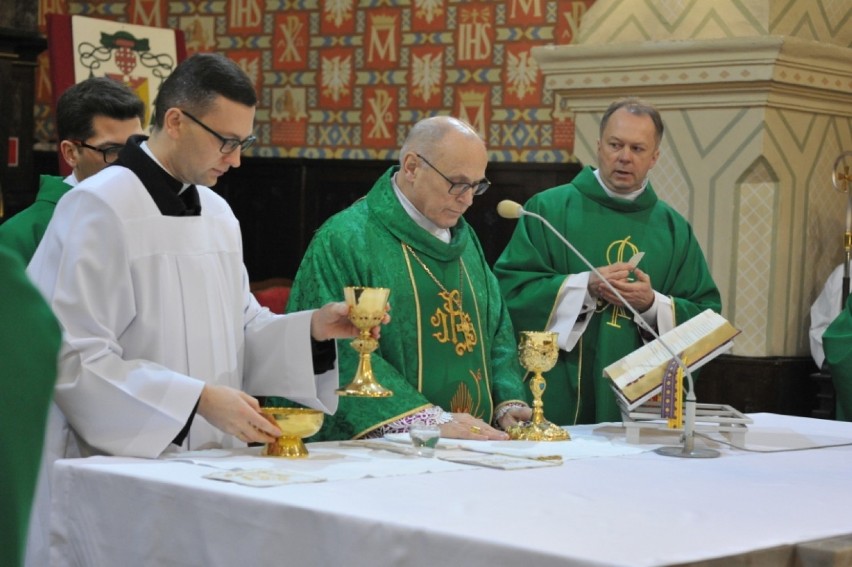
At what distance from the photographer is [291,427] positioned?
342 cm

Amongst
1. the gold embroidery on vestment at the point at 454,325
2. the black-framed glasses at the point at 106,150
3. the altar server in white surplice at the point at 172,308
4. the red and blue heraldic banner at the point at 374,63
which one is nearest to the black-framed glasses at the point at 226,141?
the altar server in white surplice at the point at 172,308

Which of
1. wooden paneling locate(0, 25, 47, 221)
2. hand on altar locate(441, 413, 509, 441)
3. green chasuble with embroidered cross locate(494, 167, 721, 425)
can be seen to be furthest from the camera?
wooden paneling locate(0, 25, 47, 221)

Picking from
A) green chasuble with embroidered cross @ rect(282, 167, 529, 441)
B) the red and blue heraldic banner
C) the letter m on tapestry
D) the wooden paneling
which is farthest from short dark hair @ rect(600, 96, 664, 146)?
the wooden paneling

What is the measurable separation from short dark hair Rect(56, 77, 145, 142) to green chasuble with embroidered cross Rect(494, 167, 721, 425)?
1624 millimetres

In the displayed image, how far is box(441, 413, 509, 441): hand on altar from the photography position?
3963 mm

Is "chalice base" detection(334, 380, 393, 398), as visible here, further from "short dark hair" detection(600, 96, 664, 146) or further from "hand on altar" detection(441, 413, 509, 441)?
"short dark hair" detection(600, 96, 664, 146)

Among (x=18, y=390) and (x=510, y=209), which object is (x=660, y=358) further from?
(x=18, y=390)

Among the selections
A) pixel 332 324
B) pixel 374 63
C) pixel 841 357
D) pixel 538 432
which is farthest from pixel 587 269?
pixel 374 63

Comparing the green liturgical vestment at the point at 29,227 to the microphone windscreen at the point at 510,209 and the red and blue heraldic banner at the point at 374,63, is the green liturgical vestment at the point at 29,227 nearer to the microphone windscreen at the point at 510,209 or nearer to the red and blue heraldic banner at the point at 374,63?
the microphone windscreen at the point at 510,209

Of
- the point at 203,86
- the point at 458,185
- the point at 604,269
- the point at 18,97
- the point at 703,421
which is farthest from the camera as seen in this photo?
the point at 18,97

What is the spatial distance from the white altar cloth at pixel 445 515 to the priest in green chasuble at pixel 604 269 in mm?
1562

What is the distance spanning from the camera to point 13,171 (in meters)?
9.66

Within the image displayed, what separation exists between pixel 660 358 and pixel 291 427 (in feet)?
4.20

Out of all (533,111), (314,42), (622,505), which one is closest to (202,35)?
(314,42)
